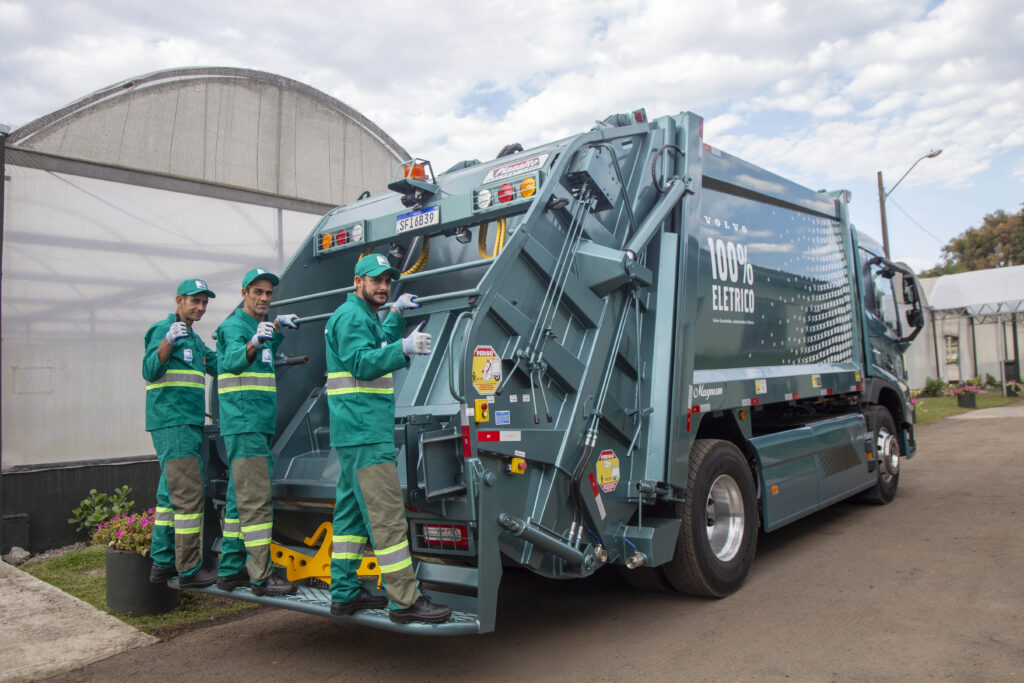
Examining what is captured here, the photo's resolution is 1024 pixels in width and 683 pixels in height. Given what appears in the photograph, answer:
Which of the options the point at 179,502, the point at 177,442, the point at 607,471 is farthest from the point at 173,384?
the point at 607,471

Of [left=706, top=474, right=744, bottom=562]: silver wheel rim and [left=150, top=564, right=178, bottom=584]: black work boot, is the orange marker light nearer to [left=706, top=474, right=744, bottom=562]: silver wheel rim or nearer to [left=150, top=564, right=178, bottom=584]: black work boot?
[left=706, top=474, right=744, bottom=562]: silver wheel rim

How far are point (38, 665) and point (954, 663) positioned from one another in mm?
4526

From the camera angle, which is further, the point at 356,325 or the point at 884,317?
the point at 884,317

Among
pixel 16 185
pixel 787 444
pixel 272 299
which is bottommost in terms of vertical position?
pixel 787 444

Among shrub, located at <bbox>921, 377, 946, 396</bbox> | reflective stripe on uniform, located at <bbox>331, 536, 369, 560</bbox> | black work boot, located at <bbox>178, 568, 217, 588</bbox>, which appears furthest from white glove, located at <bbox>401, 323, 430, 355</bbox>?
shrub, located at <bbox>921, 377, 946, 396</bbox>

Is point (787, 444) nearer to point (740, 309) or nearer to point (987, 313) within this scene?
point (740, 309)

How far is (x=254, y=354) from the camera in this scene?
13.7ft

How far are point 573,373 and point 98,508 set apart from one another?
464 centimetres

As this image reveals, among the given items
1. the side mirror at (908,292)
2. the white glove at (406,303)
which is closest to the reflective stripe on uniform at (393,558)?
the white glove at (406,303)

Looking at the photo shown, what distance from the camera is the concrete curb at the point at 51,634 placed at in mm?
4039

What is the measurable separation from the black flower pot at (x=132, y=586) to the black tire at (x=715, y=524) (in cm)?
315

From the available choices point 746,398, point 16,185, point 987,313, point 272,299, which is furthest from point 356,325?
point 987,313

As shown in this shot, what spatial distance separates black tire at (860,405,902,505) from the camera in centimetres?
759

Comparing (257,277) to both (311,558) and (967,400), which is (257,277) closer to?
(311,558)
